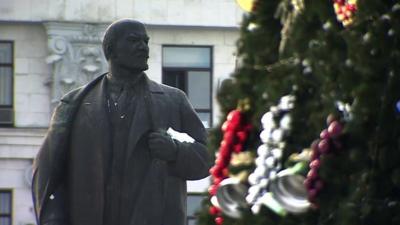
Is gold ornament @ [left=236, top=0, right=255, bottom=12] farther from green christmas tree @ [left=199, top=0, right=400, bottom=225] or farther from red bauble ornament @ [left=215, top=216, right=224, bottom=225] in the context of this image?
red bauble ornament @ [left=215, top=216, right=224, bottom=225]

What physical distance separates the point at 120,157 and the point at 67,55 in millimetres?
26252

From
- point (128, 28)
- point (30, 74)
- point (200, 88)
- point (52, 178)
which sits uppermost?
point (128, 28)

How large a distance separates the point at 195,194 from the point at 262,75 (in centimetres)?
3405

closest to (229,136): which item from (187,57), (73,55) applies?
(73,55)

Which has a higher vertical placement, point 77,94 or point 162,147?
point 77,94

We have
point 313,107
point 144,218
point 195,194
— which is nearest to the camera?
point 313,107

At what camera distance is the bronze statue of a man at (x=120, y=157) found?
16.8 meters

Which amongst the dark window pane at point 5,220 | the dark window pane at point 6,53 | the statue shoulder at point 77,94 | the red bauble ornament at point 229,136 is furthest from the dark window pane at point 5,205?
the red bauble ornament at point 229,136

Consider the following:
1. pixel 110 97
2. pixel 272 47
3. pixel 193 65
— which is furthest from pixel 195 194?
pixel 272 47

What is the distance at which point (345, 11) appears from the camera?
884cm

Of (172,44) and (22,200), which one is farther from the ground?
(172,44)

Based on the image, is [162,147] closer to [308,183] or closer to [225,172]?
[225,172]

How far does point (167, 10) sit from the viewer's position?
44.6 m

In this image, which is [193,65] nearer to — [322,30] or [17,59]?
[17,59]
